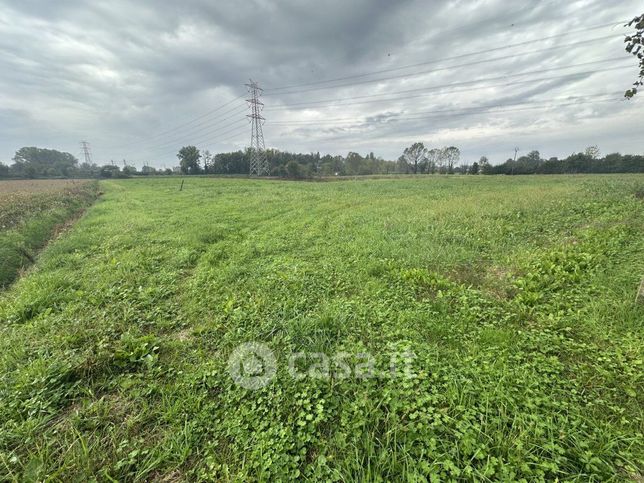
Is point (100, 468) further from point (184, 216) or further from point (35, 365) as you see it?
point (184, 216)

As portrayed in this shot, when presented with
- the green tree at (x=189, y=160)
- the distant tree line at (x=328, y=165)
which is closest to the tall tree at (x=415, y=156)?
the distant tree line at (x=328, y=165)

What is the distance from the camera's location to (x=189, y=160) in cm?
8106

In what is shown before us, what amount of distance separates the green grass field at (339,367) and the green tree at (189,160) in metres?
86.8

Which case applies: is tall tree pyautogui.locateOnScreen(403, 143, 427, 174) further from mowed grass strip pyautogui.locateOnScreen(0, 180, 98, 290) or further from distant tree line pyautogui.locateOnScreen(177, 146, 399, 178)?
mowed grass strip pyautogui.locateOnScreen(0, 180, 98, 290)

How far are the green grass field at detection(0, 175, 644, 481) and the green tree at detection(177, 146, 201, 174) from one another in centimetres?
8680

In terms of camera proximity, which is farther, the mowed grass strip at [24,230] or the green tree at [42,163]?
the green tree at [42,163]

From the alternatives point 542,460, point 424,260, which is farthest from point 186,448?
point 424,260

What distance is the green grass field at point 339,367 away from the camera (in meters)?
2.09

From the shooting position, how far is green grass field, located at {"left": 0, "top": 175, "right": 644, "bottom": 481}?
2.09 meters

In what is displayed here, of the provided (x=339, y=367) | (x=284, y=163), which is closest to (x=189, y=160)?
(x=284, y=163)

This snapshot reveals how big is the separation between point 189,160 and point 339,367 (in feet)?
305

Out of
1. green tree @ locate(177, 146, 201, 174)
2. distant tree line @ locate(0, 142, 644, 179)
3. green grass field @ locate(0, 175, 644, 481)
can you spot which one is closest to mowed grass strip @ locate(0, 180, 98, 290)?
green grass field @ locate(0, 175, 644, 481)

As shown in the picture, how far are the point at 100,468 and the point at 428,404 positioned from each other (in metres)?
2.90

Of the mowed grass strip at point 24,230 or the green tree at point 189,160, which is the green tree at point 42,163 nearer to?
the green tree at point 189,160
